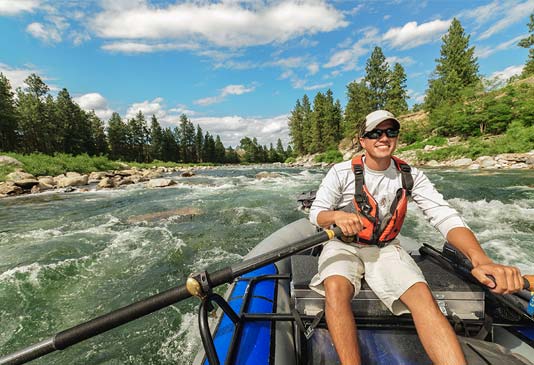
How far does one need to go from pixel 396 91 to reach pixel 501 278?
46589 mm

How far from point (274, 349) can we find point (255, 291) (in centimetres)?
76

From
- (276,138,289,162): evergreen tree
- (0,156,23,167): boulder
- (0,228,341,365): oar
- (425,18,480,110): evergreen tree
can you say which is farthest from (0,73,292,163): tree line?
(425,18,480,110): evergreen tree

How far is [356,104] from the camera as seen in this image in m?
45.7

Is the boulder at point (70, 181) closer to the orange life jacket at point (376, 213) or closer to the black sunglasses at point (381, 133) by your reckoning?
the orange life jacket at point (376, 213)

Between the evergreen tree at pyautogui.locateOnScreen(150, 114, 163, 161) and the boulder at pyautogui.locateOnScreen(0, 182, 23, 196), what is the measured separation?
172 ft

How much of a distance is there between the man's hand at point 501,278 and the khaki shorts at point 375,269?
0.36 meters

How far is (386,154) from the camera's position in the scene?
225 centimetres

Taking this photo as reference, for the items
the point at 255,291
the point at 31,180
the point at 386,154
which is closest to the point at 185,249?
the point at 255,291

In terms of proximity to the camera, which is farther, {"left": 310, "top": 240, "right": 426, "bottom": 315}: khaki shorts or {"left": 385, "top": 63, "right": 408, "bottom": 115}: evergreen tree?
{"left": 385, "top": 63, "right": 408, "bottom": 115}: evergreen tree

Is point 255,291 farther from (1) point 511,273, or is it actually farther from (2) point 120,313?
(1) point 511,273

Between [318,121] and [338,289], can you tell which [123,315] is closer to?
[338,289]

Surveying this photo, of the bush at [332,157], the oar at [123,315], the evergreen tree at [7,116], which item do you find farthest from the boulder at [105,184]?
the bush at [332,157]

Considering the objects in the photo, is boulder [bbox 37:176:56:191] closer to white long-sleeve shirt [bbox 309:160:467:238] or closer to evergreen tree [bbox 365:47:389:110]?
white long-sleeve shirt [bbox 309:160:467:238]

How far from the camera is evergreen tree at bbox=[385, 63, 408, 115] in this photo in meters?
40.6
